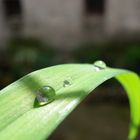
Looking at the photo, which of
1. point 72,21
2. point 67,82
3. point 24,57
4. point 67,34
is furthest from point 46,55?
point 67,82

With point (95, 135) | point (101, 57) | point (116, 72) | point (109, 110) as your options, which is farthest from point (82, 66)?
point (101, 57)

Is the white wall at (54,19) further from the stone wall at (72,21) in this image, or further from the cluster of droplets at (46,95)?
the cluster of droplets at (46,95)

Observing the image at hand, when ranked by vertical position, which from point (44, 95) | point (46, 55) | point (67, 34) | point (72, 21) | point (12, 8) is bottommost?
point (46, 55)

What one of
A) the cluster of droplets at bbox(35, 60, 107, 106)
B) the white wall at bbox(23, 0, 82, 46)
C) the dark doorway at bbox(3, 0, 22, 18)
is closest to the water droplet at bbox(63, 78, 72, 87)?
the cluster of droplets at bbox(35, 60, 107, 106)

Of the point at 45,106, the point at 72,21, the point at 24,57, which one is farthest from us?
the point at 72,21

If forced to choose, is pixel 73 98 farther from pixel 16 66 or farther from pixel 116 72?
pixel 16 66

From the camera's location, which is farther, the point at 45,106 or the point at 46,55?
the point at 46,55

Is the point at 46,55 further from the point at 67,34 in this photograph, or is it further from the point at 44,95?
the point at 44,95

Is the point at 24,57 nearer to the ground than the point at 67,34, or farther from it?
nearer to the ground
